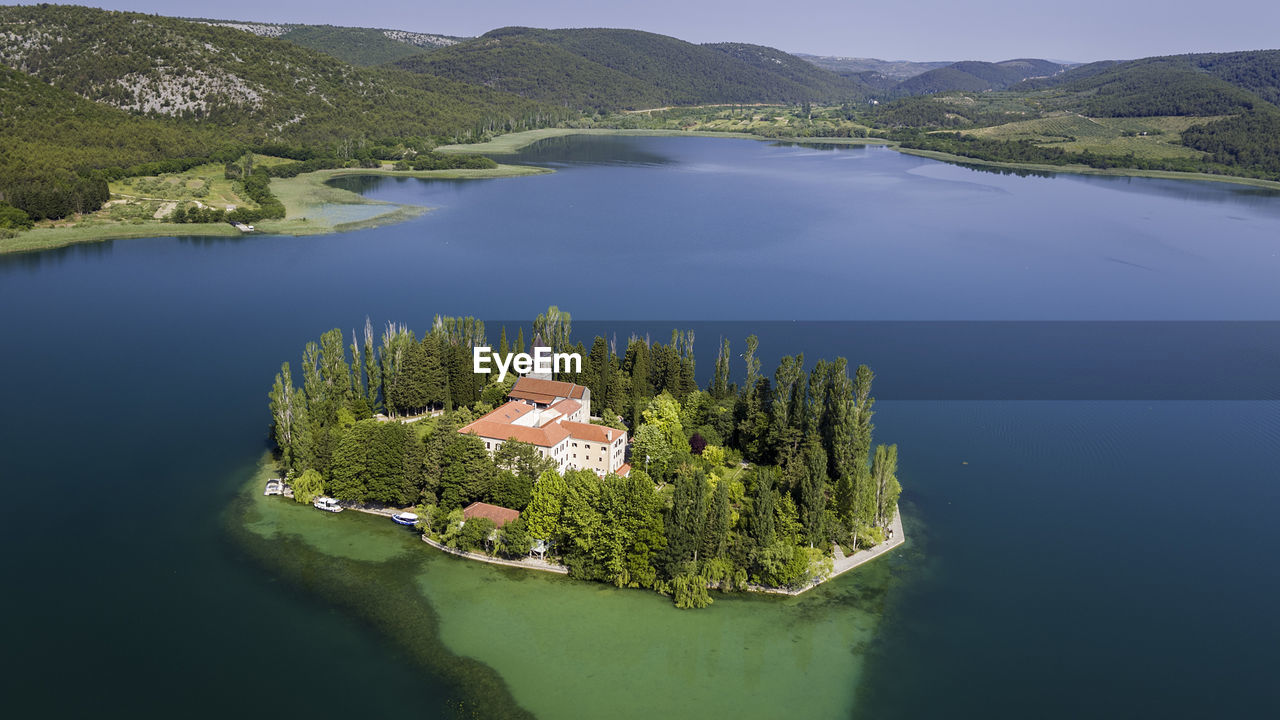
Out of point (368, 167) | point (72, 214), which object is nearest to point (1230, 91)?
point (368, 167)

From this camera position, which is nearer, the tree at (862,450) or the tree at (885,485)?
the tree at (862,450)

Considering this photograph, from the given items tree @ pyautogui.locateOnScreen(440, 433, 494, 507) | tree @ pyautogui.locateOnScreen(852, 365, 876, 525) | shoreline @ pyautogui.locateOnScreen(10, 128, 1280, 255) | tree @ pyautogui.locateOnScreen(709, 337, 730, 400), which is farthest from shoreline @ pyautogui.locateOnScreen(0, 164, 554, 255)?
tree @ pyautogui.locateOnScreen(852, 365, 876, 525)

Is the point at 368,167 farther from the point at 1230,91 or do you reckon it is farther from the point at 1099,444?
the point at 1230,91

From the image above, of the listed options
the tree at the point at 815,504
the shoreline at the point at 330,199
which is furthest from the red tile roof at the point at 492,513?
the shoreline at the point at 330,199

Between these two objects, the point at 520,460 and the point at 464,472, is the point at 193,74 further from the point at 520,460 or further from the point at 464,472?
the point at 520,460

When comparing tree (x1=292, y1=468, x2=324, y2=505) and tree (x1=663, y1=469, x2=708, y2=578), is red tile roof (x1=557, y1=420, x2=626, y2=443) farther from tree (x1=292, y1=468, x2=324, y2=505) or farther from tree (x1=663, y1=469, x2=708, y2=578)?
tree (x1=292, y1=468, x2=324, y2=505)

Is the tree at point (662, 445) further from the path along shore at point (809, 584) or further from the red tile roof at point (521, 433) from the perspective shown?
the path along shore at point (809, 584)
